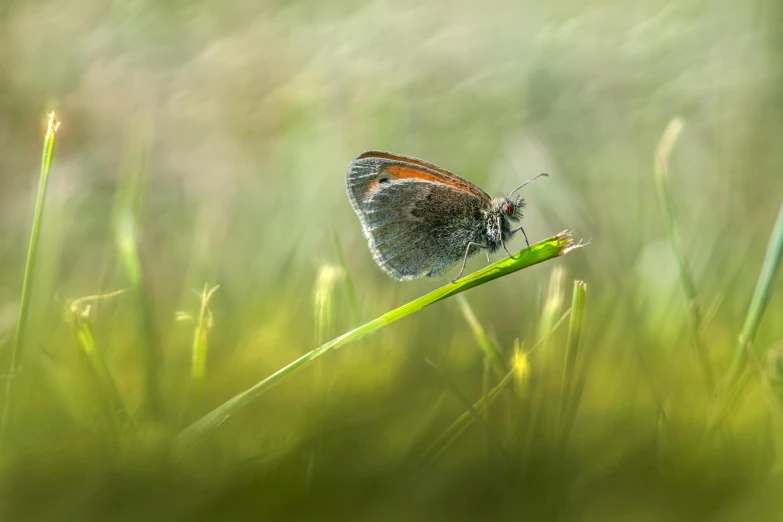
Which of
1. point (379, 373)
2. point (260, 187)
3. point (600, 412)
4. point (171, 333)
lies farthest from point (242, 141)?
point (600, 412)

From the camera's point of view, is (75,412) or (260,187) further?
(260,187)

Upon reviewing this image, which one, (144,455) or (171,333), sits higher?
(171,333)

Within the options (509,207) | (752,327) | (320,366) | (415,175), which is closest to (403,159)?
(415,175)

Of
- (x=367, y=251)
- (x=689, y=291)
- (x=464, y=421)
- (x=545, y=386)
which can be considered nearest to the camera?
(x=464, y=421)

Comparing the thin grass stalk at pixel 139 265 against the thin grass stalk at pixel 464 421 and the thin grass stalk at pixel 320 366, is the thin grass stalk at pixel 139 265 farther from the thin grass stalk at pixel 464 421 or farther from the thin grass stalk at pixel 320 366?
the thin grass stalk at pixel 464 421

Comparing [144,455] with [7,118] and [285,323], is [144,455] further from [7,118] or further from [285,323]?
[7,118]

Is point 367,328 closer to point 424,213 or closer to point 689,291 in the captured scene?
point 689,291

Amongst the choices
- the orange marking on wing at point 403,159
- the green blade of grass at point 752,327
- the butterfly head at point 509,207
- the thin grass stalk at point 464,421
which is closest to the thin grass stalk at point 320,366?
the thin grass stalk at point 464,421
